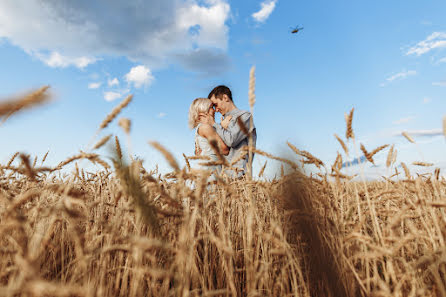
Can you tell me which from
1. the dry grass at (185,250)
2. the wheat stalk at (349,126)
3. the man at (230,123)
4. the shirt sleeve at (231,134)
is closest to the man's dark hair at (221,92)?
the man at (230,123)

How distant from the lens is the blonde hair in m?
4.03

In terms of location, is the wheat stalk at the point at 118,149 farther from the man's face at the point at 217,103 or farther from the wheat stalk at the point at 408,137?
the man's face at the point at 217,103

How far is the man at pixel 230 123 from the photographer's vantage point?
12.8 feet

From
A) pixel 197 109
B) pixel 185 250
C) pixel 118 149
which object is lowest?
pixel 185 250

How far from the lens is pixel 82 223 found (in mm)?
2133

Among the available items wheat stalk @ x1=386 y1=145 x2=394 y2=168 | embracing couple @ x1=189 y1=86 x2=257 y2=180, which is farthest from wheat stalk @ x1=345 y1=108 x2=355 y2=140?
embracing couple @ x1=189 y1=86 x2=257 y2=180

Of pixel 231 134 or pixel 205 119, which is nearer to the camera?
pixel 231 134

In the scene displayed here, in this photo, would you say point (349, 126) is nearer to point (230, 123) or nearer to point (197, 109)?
point (230, 123)

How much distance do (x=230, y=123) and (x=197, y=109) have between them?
1.75 feet

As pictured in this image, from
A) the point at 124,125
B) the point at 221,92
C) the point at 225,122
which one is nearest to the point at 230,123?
the point at 225,122

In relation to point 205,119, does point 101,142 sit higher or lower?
lower

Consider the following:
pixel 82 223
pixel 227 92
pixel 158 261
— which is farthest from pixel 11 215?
pixel 227 92

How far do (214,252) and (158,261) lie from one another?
1.02ft

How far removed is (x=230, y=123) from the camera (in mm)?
3990
